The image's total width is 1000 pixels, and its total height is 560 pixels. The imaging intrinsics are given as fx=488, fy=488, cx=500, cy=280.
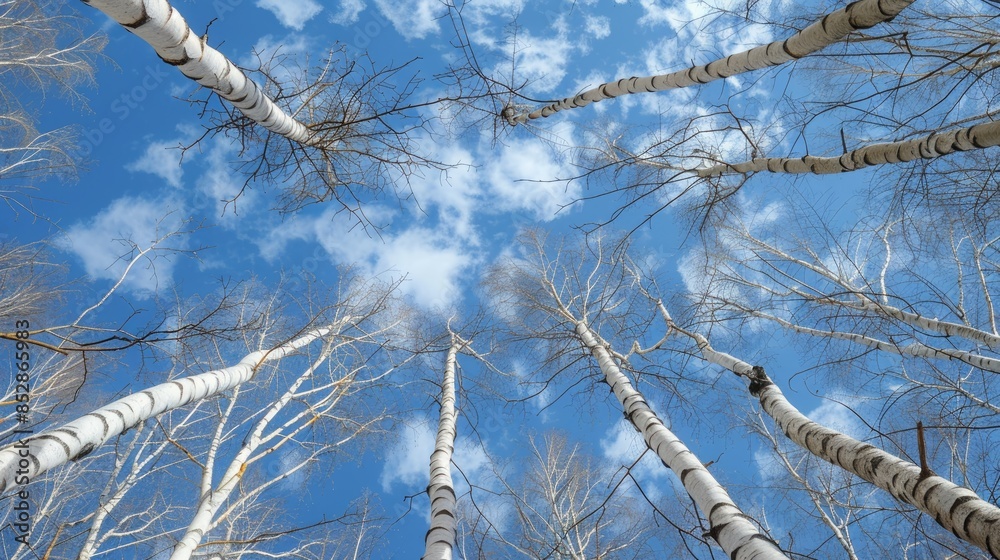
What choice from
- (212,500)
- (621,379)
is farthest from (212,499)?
(621,379)

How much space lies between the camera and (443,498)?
9.79ft

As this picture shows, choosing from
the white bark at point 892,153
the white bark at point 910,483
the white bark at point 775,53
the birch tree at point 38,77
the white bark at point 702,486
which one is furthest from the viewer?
the birch tree at point 38,77

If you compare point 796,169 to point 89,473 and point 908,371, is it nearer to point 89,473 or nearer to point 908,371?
point 908,371

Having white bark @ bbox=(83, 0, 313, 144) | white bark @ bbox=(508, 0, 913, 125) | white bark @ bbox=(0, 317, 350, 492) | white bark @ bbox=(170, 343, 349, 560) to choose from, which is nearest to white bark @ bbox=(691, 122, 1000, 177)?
white bark @ bbox=(508, 0, 913, 125)

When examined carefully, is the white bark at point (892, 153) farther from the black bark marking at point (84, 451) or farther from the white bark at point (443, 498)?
the black bark marking at point (84, 451)

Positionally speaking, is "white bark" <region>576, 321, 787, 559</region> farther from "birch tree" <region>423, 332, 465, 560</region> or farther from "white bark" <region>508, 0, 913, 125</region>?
"white bark" <region>508, 0, 913, 125</region>

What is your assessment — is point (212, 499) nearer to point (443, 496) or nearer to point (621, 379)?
point (443, 496)

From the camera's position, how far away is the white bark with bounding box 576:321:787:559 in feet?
7.13

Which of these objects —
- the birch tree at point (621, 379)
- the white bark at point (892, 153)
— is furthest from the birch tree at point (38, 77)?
the white bark at point (892, 153)

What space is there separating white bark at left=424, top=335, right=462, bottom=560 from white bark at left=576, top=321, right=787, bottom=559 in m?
1.36

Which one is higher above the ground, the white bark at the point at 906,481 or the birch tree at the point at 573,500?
the birch tree at the point at 573,500

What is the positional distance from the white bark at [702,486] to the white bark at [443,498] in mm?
1356

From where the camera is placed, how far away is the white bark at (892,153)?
2.54 metres

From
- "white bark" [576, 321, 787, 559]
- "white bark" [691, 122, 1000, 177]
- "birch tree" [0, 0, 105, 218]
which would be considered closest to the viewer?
"white bark" [576, 321, 787, 559]
